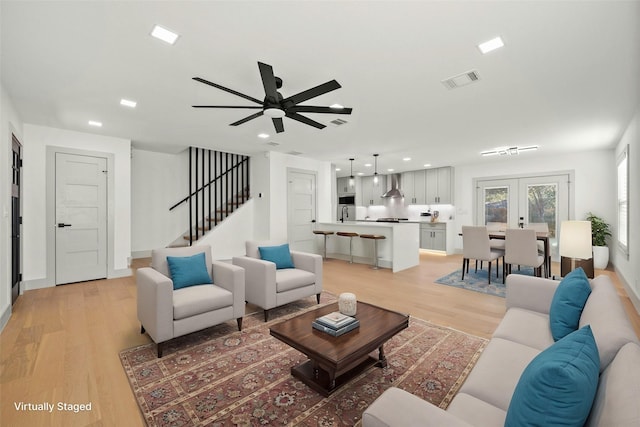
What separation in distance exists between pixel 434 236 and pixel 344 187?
12.7 ft

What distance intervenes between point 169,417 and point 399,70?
10.8ft

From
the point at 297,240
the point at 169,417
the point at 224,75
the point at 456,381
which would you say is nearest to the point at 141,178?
the point at 297,240

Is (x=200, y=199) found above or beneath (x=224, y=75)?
beneath

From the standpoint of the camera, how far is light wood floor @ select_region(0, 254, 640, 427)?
192 cm

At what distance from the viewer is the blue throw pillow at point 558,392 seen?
0.83 meters

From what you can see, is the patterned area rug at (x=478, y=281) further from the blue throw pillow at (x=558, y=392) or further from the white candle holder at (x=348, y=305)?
→ the blue throw pillow at (x=558, y=392)

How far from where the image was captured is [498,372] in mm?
1472

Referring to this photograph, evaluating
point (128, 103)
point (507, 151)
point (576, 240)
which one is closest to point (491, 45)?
point (576, 240)

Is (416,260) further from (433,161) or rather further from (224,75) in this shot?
(224,75)

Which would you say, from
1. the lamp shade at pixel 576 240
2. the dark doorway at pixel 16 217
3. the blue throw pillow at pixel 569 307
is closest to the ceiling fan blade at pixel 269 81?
the blue throw pillow at pixel 569 307

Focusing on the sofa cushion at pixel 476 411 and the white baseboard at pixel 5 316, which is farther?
the white baseboard at pixel 5 316

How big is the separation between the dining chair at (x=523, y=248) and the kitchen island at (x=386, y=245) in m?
1.88

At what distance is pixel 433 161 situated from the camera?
7.73m

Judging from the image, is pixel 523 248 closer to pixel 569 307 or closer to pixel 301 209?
pixel 569 307
